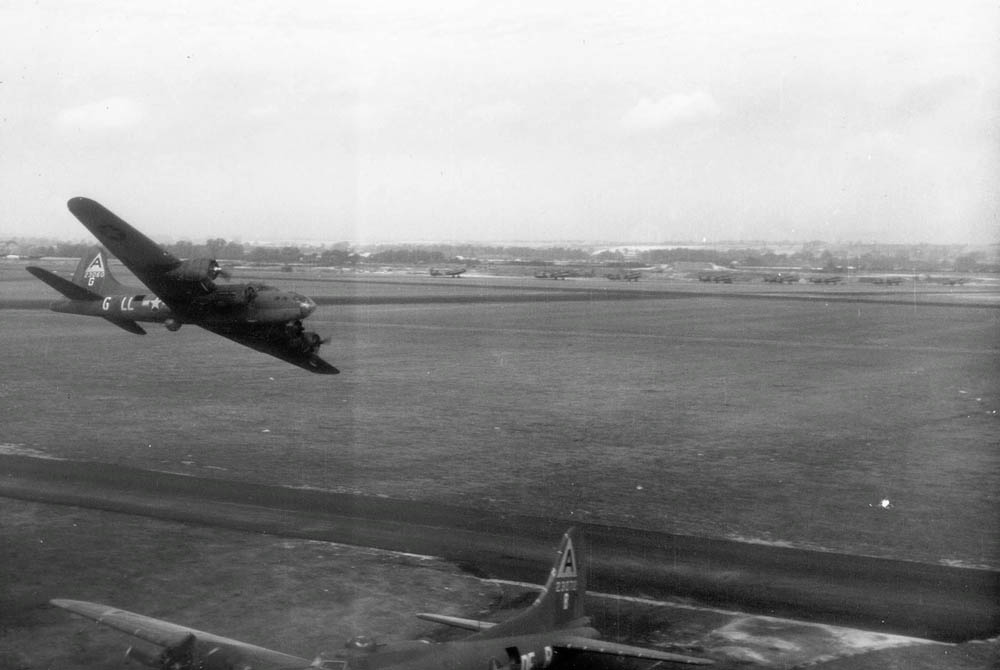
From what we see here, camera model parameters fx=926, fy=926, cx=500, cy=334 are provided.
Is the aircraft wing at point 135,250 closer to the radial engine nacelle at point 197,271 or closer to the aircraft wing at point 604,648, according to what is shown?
the radial engine nacelle at point 197,271

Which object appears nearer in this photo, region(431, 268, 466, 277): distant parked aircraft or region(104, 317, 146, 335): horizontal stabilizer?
region(104, 317, 146, 335): horizontal stabilizer

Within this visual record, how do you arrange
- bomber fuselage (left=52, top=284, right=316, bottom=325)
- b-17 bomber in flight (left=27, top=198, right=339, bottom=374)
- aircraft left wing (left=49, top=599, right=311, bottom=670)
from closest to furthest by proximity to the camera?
aircraft left wing (left=49, top=599, right=311, bottom=670) < b-17 bomber in flight (left=27, top=198, right=339, bottom=374) < bomber fuselage (left=52, top=284, right=316, bottom=325)

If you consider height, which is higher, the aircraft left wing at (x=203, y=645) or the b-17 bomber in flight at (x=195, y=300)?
the b-17 bomber in flight at (x=195, y=300)

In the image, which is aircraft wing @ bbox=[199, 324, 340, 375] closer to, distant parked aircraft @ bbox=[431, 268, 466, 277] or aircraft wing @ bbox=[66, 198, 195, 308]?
aircraft wing @ bbox=[66, 198, 195, 308]

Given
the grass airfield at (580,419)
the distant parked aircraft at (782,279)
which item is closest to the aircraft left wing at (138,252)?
the grass airfield at (580,419)

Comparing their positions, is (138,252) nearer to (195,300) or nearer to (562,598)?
(195,300)

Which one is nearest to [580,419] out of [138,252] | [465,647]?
[465,647]

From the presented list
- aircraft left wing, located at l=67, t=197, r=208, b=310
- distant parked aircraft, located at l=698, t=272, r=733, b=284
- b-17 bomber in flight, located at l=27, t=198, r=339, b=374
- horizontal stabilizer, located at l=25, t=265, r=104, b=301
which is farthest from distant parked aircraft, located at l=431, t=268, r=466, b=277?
aircraft left wing, located at l=67, t=197, r=208, b=310
